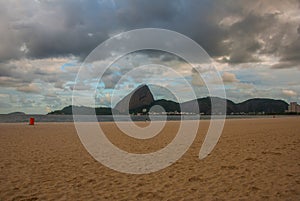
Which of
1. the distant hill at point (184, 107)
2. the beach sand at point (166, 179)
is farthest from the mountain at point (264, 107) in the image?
the beach sand at point (166, 179)

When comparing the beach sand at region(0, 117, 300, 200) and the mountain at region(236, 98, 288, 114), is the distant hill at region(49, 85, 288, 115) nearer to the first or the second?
the mountain at region(236, 98, 288, 114)

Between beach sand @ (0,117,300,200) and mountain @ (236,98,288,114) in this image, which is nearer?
beach sand @ (0,117,300,200)

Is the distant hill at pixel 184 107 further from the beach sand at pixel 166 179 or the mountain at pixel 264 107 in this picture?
the beach sand at pixel 166 179

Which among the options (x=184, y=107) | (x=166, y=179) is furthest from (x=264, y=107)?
(x=166, y=179)

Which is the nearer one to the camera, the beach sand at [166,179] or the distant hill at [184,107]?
the beach sand at [166,179]

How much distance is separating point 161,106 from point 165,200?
172464mm

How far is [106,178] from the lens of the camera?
7.02 metres

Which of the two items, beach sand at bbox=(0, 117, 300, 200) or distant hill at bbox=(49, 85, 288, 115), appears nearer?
beach sand at bbox=(0, 117, 300, 200)

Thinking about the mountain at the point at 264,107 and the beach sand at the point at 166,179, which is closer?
the beach sand at the point at 166,179

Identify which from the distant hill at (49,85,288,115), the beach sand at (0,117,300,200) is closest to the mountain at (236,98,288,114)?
the distant hill at (49,85,288,115)

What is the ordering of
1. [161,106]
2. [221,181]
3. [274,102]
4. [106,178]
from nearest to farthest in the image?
1. [221,181]
2. [106,178]
3. [161,106]
4. [274,102]

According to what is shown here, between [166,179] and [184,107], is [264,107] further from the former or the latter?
[166,179]

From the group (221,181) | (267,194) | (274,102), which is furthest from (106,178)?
(274,102)

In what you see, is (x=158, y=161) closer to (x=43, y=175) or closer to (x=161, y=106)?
(x=43, y=175)
